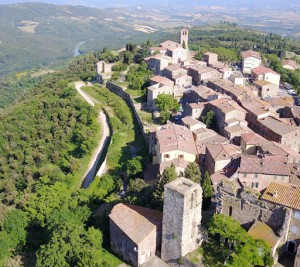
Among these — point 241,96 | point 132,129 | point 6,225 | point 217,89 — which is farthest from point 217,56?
point 6,225

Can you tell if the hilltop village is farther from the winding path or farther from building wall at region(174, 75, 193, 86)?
the winding path

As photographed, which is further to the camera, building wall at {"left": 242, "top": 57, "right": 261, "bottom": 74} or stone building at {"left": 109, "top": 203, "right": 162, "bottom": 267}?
building wall at {"left": 242, "top": 57, "right": 261, "bottom": 74}

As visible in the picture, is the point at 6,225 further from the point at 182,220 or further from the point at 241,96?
the point at 241,96

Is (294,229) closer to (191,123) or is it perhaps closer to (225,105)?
(191,123)

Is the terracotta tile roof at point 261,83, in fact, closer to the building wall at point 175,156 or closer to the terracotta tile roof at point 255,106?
the terracotta tile roof at point 255,106


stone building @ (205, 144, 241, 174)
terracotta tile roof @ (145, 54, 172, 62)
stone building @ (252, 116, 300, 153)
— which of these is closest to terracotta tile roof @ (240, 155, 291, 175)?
stone building @ (205, 144, 241, 174)

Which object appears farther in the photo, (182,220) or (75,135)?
(75,135)

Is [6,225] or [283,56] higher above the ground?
[283,56]
